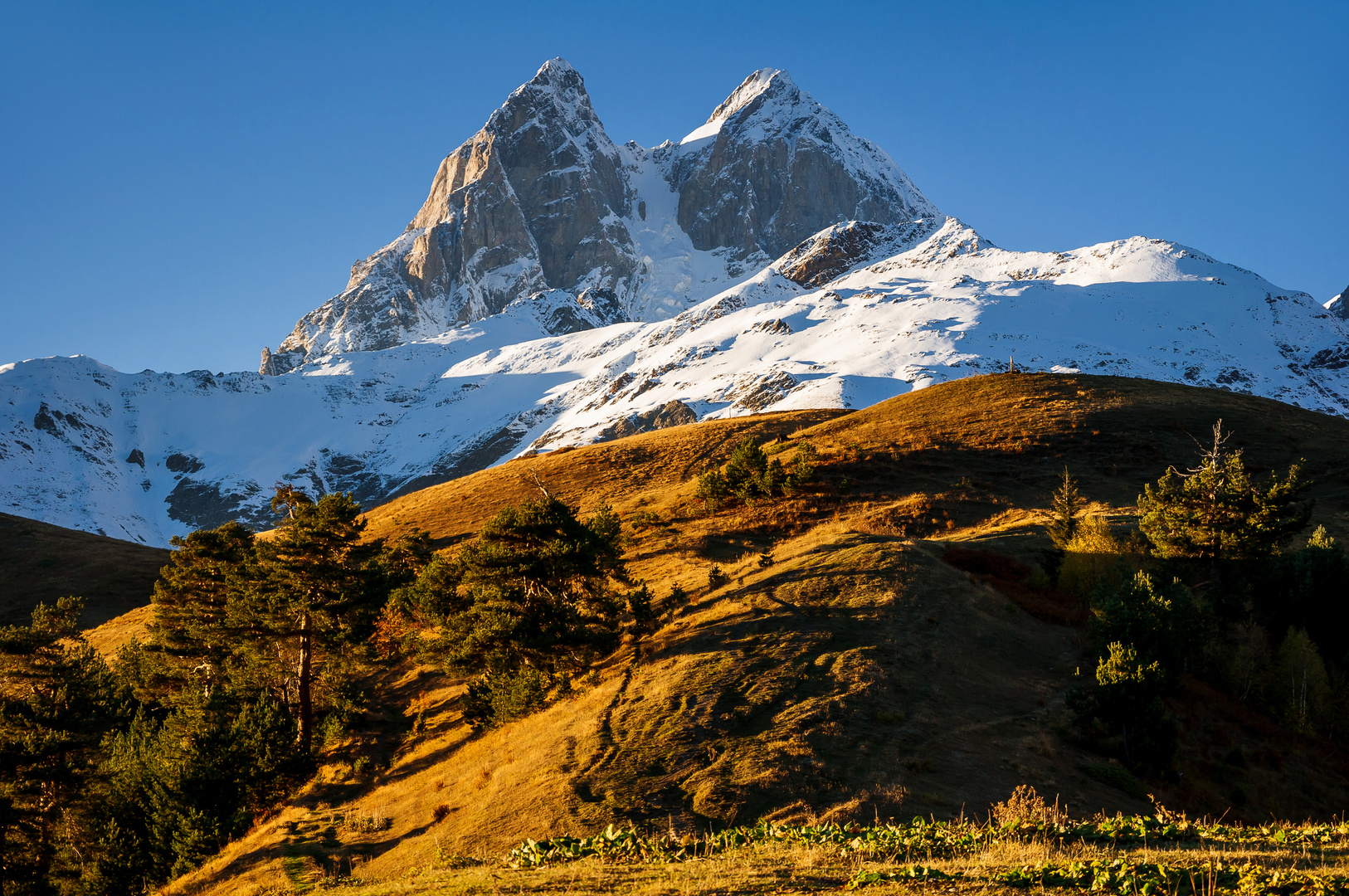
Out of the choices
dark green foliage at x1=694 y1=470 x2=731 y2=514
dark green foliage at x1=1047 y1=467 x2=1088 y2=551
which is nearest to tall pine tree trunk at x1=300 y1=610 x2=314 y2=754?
dark green foliage at x1=694 y1=470 x2=731 y2=514

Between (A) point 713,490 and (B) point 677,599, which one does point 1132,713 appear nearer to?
(B) point 677,599

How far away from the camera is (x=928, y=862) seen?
11648 mm

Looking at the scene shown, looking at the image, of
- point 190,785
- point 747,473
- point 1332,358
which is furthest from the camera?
point 1332,358

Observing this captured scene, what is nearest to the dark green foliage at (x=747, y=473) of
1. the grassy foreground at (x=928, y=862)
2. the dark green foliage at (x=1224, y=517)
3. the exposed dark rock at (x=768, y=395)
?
the dark green foliage at (x=1224, y=517)

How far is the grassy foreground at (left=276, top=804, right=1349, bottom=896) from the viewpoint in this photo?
9.71m

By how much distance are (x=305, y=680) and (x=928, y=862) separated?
2882 centimetres

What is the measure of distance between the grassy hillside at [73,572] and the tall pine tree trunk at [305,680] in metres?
43.3

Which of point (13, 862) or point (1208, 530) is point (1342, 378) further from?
point (13, 862)

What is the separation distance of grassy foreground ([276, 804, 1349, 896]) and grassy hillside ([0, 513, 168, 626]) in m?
66.2

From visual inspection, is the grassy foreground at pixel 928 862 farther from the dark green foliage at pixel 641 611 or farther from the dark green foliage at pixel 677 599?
the dark green foliage at pixel 677 599

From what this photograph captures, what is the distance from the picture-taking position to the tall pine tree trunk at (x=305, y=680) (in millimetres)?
31359

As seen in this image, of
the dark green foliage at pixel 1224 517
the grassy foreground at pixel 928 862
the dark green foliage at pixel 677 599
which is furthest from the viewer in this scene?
the dark green foliage at pixel 1224 517

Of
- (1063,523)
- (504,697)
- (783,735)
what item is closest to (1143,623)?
(1063,523)

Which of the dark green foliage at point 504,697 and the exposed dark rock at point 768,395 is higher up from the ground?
the exposed dark rock at point 768,395
